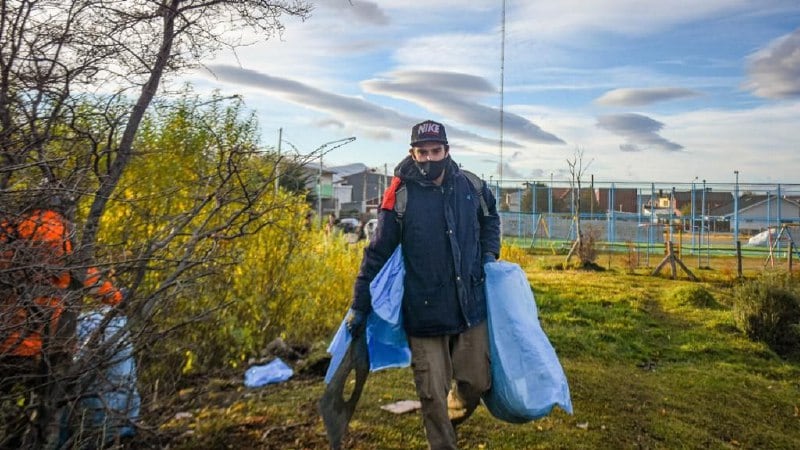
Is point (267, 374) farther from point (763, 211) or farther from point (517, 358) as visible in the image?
point (763, 211)

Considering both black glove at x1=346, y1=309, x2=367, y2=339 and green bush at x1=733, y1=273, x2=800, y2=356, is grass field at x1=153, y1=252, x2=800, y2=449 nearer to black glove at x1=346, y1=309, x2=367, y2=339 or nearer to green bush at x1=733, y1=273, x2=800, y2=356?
green bush at x1=733, y1=273, x2=800, y2=356

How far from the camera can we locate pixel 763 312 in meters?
8.98

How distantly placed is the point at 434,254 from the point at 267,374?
2787 millimetres

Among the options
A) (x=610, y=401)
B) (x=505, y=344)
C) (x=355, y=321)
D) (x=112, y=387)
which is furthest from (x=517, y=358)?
(x=610, y=401)

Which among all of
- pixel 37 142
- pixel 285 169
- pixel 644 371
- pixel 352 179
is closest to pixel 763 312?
pixel 644 371

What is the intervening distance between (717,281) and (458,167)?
1306cm

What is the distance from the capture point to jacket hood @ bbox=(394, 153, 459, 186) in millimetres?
3844

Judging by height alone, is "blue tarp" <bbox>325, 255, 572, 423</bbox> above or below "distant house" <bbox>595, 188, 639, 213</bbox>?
below

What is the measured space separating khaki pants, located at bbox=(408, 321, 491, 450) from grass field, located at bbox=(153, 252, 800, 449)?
26.0 inches

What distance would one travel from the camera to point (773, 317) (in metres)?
8.88

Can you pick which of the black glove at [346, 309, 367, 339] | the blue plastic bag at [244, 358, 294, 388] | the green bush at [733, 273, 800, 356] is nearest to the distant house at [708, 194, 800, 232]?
the green bush at [733, 273, 800, 356]

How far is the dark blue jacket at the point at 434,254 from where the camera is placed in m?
3.70

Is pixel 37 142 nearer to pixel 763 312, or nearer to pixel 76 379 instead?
pixel 76 379

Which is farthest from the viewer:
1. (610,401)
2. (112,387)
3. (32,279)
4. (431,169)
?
(610,401)
